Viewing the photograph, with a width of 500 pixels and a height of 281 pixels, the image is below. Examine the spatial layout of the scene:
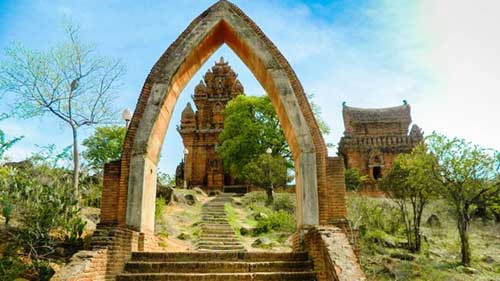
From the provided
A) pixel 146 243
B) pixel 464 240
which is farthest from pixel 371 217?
pixel 146 243

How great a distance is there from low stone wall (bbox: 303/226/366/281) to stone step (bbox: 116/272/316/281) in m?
0.33

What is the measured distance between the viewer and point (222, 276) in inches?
239

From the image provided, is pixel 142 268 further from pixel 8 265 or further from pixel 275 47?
pixel 275 47

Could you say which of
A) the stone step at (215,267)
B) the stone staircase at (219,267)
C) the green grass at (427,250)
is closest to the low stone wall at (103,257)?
the stone staircase at (219,267)

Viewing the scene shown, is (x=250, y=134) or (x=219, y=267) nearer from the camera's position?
(x=219, y=267)

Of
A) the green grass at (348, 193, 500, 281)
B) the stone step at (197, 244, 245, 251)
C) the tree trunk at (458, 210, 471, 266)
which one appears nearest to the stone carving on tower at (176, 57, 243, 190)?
the green grass at (348, 193, 500, 281)

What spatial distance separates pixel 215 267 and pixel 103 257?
1784mm

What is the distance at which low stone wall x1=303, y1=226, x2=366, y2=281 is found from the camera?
195 inches

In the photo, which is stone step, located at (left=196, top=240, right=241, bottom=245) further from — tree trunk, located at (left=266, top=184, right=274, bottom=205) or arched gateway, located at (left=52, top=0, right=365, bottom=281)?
tree trunk, located at (left=266, top=184, right=274, bottom=205)

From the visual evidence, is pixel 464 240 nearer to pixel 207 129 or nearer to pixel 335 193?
pixel 335 193

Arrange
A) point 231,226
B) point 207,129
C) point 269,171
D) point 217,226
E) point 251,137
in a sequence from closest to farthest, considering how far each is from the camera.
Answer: point 217,226 → point 231,226 → point 269,171 → point 251,137 → point 207,129

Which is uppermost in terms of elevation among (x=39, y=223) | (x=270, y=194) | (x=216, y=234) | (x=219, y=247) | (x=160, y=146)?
(x=160, y=146)

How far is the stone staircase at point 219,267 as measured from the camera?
19.9 feet

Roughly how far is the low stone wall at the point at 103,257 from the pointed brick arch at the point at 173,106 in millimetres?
427
